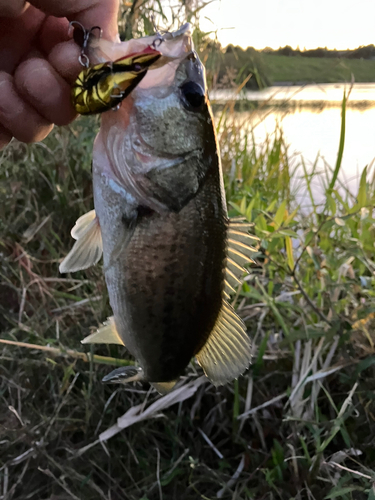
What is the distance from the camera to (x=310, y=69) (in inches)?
134

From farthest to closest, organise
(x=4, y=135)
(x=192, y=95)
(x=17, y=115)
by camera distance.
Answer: (x=4, y=135) → (x=17, y=115) → (x=192, y=95)

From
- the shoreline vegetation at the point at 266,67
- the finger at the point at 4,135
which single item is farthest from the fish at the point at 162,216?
the shoreline vegetation at the point at 266,67

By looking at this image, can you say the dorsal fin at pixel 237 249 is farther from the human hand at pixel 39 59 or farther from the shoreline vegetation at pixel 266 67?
the shoreline vegetation at pixel 266 67

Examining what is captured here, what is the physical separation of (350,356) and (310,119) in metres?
5.18

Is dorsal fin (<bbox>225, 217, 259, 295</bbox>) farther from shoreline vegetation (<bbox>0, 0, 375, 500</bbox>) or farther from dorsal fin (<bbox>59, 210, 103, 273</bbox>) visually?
shoreline vegetation (<bbox>0, 0, 375, 500</bbox>)

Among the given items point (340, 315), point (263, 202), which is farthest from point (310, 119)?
point (340, 315)

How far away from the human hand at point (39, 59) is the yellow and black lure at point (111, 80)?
0.87 feet

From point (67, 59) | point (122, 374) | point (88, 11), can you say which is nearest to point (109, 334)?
point (122, 374)

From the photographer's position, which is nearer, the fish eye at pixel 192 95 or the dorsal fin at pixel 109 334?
the fish eye at pixel 192 95

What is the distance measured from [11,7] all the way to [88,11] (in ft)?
0.66

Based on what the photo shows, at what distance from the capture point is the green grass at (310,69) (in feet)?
8.91

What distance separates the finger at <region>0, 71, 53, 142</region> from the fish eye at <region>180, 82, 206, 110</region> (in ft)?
1.74

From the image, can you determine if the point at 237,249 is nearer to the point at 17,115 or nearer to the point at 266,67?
the point at 17,115

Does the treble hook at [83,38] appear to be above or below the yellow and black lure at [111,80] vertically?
above
